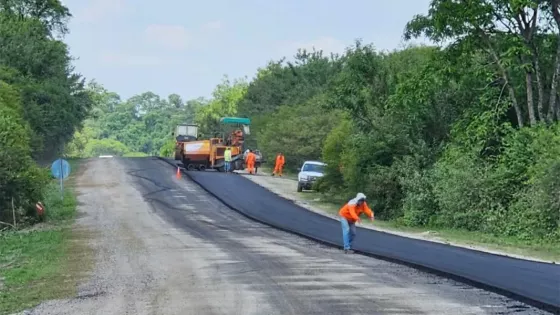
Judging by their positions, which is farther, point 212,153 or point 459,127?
point 212,153

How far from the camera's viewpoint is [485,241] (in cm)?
2466

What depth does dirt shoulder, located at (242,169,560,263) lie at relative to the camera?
21308mm

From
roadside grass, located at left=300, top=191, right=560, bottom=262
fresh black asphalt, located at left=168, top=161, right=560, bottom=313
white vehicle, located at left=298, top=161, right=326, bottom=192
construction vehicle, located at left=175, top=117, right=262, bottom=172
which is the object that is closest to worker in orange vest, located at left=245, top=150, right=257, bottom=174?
construction vehicle, located at left=175, top=117, right=262, bottom=172

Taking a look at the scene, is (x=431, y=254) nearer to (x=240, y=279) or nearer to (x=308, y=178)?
(x=240, y=279)

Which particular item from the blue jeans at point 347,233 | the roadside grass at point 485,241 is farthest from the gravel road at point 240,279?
the roadside grass at point 485,241

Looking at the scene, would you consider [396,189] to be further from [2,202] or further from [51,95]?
[51,95]

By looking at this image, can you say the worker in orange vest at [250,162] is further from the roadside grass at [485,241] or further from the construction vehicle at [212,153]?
the roadside grass at [485,241]

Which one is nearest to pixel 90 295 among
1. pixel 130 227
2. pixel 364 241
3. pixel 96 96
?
pixel 364 241

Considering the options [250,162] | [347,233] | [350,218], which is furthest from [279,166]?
[347,233]

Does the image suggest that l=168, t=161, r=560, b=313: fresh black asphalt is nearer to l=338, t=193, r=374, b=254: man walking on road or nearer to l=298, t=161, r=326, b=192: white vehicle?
l=338, t=193, r=374, b=254: man walking on road

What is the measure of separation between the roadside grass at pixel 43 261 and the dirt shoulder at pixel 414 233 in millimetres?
9939

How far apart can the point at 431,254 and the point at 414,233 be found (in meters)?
8.34

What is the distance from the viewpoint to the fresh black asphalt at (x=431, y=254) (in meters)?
13.9

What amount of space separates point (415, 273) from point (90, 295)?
609 cm
